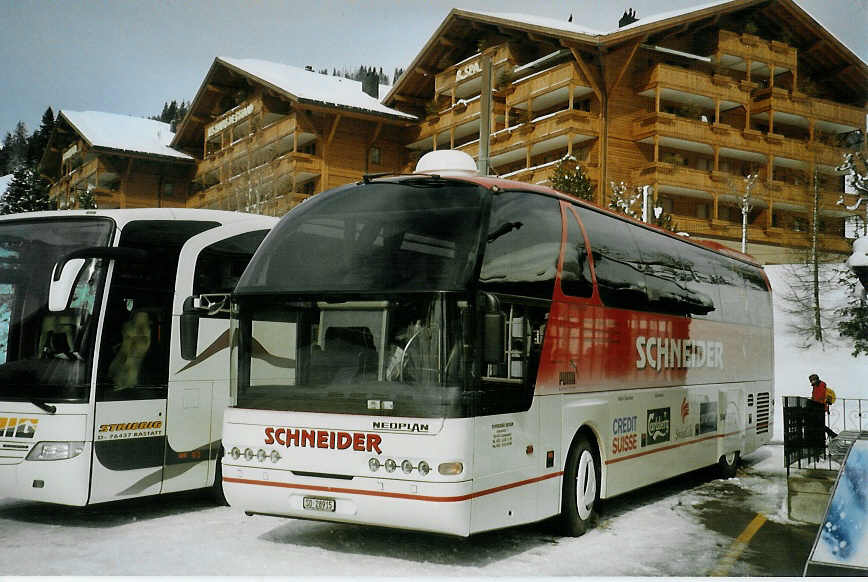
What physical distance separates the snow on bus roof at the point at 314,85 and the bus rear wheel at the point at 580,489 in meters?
6.15

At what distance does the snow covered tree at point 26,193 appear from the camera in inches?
473

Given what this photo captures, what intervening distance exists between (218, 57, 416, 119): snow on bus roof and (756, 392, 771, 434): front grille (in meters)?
7.33

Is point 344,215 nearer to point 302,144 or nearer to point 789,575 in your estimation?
point 789,575

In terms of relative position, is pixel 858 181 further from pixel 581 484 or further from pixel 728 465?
pixel 581 484

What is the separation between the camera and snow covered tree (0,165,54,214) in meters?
12.0

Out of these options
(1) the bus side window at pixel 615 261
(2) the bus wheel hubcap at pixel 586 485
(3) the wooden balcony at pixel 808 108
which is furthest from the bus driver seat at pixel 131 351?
(3) the wooden balcony at pixel 808 108

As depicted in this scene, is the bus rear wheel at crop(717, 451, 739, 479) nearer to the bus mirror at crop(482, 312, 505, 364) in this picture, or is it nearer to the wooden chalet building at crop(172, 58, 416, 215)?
the wooden chalet building at crop(172, 58, 416, 215)

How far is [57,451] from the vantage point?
8.05 meters

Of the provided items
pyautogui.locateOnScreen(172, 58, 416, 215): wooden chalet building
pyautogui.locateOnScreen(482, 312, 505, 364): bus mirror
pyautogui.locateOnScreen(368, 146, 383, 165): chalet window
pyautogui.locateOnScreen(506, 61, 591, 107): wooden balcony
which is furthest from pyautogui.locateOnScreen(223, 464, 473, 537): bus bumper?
pyautogui.locateOnScreen(506, 61, 591, 107): wooden balcony

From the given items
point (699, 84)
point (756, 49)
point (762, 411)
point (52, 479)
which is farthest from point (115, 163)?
point (762, 411)

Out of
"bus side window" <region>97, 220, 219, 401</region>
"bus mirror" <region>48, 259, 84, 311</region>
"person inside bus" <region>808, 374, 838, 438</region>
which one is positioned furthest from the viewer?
"person inside bus" <region>808, 374, 838, 438</region>

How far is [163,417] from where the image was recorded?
895cm

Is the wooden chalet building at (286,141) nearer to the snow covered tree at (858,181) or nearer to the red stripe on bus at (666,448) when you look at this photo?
the red stripe on bus at (666,448)

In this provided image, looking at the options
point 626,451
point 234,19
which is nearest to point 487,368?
point 626,451
